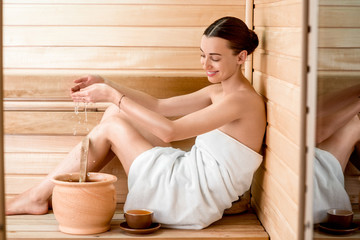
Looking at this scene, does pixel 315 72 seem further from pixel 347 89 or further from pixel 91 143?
pixel 91 143

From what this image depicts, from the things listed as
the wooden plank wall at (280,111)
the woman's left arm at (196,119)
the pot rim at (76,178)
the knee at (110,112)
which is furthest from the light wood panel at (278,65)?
the pot rim at (76,178)

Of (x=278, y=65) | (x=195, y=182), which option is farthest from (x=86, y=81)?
(x=278, y=65)

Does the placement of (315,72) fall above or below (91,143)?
above

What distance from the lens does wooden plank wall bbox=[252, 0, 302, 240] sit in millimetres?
2170

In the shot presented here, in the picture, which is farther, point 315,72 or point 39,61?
point 39,61

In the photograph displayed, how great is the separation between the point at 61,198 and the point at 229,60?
1.00 metres

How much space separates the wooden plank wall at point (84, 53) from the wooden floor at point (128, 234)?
0.49m

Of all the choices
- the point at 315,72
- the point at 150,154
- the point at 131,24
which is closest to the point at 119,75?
the point at 131,24

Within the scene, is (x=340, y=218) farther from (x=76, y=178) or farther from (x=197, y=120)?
(x=76, y=178)

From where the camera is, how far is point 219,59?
2822 mm

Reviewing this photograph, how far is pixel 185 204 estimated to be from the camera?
2.77 metres

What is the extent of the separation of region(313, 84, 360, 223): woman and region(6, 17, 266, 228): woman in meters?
0.91

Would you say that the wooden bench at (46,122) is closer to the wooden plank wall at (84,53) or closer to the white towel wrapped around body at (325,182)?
the wooden plank wall at (84,53)

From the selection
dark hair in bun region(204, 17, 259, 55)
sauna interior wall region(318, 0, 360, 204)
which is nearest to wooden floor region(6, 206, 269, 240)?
dark hair in bun region(204, 17, 259, 55)
